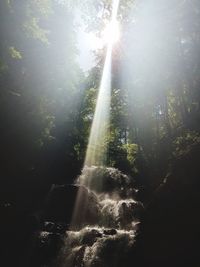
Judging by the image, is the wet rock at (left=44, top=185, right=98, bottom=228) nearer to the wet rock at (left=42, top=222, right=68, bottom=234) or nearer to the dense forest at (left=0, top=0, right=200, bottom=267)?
the dense forest at (left=0, top=0, right=200, bottom=267)

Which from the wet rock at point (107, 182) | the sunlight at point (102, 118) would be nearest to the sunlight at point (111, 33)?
the sunlight at point (102, 118)

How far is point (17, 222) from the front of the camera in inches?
676

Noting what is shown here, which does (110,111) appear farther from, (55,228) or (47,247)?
(47,247)

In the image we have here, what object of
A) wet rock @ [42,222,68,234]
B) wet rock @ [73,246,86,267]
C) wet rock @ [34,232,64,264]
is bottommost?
wet rock @ [73,246,86,267]

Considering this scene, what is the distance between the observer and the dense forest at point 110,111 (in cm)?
1281

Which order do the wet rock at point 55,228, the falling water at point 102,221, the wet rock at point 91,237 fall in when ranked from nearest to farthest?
the falling water at point 102,221, the wet rock at point 91,237, the wet rock at point 55,228

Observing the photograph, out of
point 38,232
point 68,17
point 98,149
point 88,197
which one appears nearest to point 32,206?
point 88,197

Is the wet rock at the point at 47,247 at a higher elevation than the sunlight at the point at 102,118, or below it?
below

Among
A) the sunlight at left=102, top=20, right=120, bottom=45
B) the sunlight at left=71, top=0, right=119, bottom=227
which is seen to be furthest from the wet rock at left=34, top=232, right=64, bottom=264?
the sunlight at left=102, top=20, right=120, bottom=45

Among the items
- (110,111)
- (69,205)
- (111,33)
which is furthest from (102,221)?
(110,111)

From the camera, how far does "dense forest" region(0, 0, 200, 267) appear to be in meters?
12.8

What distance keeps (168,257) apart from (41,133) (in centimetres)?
1078

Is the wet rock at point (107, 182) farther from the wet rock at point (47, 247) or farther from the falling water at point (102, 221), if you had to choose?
the wet rock at point (47, 247)

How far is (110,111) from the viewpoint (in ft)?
124
